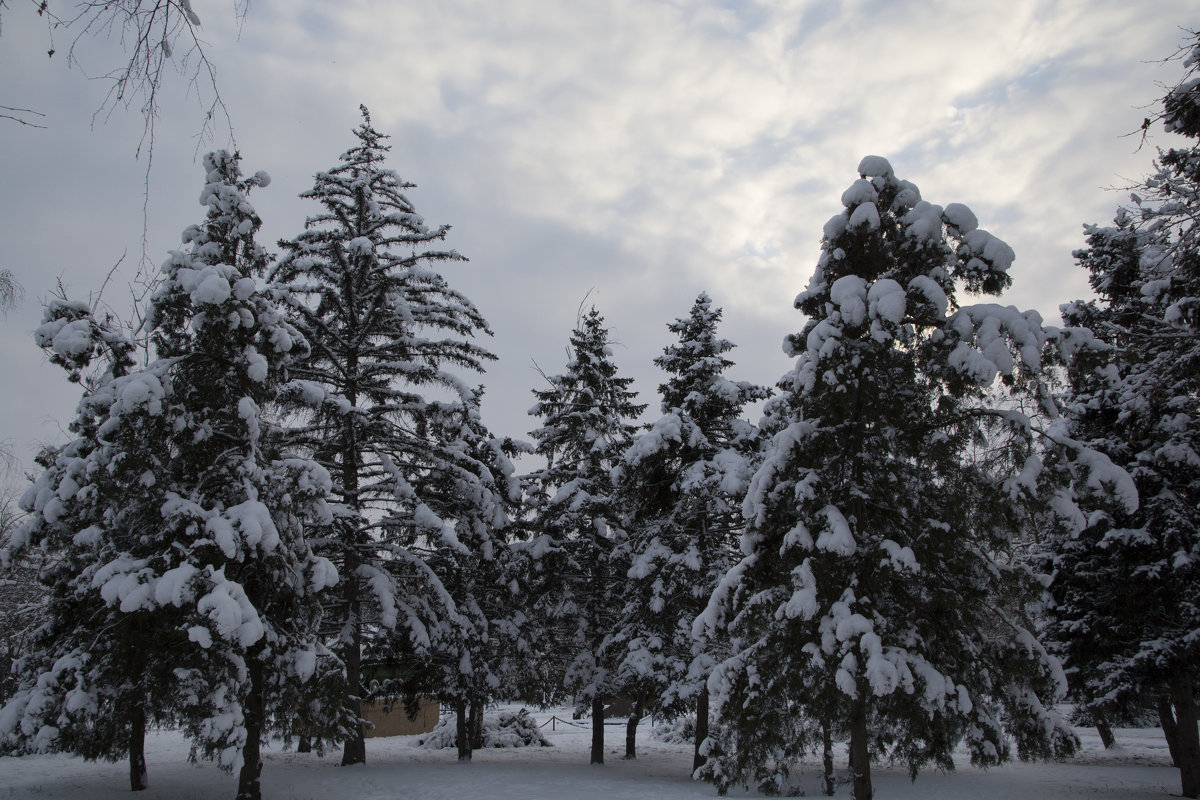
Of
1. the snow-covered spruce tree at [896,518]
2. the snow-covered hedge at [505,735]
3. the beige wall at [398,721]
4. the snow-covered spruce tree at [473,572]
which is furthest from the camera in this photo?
the beige wall at [398,721]

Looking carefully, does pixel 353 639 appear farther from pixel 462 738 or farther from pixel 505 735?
pixel 505 735

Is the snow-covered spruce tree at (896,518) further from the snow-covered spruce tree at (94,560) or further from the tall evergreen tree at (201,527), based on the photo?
the snow-covered spruce tree at (94,560)

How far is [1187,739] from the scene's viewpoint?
15.8m

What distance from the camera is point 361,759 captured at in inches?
674

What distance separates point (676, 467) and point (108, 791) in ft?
46.5

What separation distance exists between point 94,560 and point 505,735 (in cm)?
2014

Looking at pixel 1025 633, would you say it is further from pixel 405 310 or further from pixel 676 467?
pixel 405 310

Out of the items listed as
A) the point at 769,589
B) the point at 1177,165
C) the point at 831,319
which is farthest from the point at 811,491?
the point at 1177,165

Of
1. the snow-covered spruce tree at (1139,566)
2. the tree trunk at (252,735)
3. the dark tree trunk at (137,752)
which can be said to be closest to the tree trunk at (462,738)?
the dark tree trunk at (137,752)

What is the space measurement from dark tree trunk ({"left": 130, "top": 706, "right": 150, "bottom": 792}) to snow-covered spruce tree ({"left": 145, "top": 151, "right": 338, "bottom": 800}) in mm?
1505

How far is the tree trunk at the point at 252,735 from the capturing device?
11.0 m

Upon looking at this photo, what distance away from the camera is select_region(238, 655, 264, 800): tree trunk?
11.0 metres

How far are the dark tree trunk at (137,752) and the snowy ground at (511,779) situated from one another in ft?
0.86

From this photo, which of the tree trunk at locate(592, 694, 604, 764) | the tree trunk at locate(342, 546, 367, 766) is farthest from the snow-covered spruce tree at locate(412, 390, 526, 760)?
the tree trunk at locate(592, 694, 604, 764)
